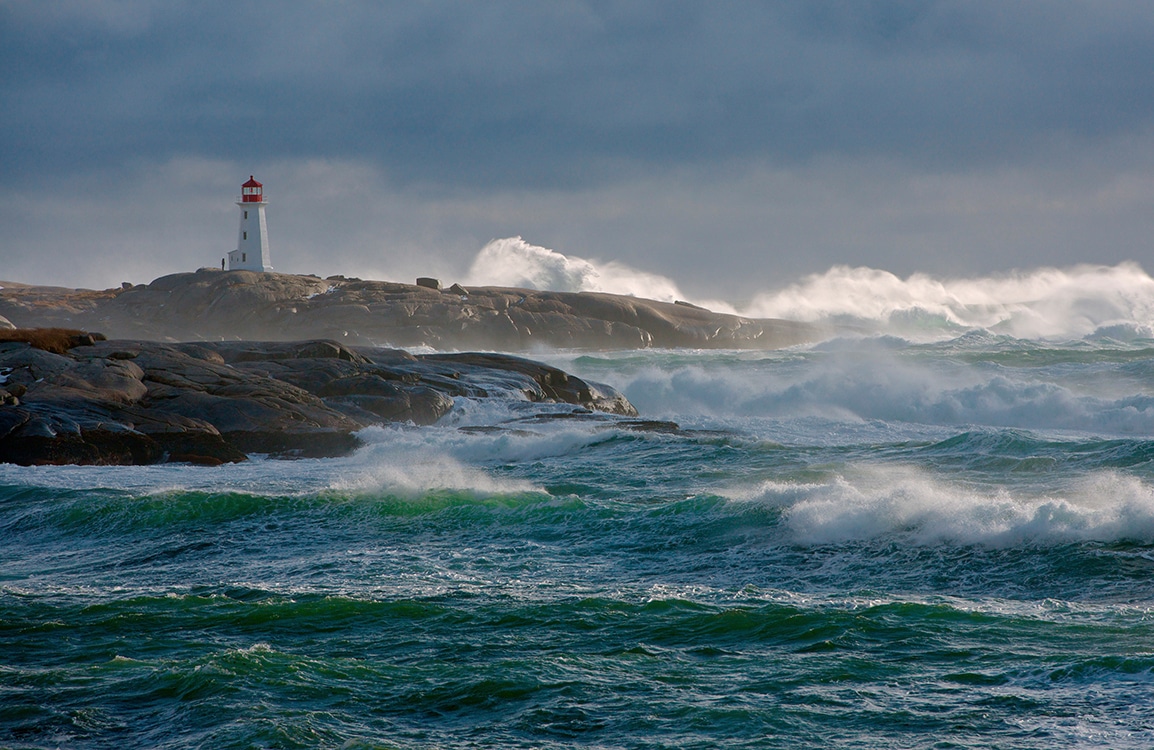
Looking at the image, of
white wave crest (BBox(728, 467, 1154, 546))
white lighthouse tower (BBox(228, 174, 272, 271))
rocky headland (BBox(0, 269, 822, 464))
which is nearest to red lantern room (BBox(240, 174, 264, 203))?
white lighthouse tower (BBox(228, 174, 272, 271))

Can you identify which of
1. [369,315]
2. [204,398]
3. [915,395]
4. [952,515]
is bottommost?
[952,515]

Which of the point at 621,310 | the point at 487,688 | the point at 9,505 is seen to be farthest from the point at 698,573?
the point at 621,310

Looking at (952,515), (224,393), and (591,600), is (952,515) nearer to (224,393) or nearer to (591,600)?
(591,600)

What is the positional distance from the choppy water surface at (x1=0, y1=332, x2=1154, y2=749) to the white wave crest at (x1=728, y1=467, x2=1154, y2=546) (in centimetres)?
4

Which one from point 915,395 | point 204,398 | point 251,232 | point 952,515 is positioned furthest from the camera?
point 251,232

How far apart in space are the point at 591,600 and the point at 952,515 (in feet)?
13.7

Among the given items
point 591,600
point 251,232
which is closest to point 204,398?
point 591,600

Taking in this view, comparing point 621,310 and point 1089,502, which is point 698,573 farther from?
point 621,310

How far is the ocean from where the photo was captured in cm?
599

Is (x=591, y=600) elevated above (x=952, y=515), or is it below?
below

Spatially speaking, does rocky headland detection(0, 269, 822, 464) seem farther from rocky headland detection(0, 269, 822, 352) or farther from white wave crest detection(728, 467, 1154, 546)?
rocky headland detection(0, 269, 822, 352)

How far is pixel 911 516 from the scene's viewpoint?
1075cm

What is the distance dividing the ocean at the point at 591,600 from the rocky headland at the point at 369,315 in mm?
31669

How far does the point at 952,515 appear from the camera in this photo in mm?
10500
